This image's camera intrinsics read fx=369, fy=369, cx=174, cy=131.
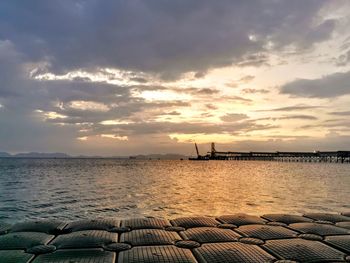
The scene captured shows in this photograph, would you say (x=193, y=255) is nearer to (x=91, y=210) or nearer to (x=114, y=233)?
(x=114, y=233)

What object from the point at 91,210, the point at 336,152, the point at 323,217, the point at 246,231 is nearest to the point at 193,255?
the point at 246,231

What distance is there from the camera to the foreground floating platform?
848cm

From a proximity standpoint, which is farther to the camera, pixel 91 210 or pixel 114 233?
pixel 91 210

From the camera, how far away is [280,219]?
13.8m

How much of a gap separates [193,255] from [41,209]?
71.7 feet

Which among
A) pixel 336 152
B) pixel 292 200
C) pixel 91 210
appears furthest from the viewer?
pixel 336 152

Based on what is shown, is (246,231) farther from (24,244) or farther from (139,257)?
(24,244)

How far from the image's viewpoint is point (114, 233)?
11.1m

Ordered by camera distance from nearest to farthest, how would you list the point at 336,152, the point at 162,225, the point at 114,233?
the point at 114,233
the point at 162,225
the point at 336,152

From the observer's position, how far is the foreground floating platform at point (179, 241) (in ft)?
27.8

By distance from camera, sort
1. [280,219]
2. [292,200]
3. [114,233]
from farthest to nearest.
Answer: [292,200]
[280,219]
[114,233]

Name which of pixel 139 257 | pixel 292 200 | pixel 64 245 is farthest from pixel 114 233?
pixel 292 200

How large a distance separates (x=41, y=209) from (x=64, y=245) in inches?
776

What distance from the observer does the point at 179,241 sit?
9961 millimetres
